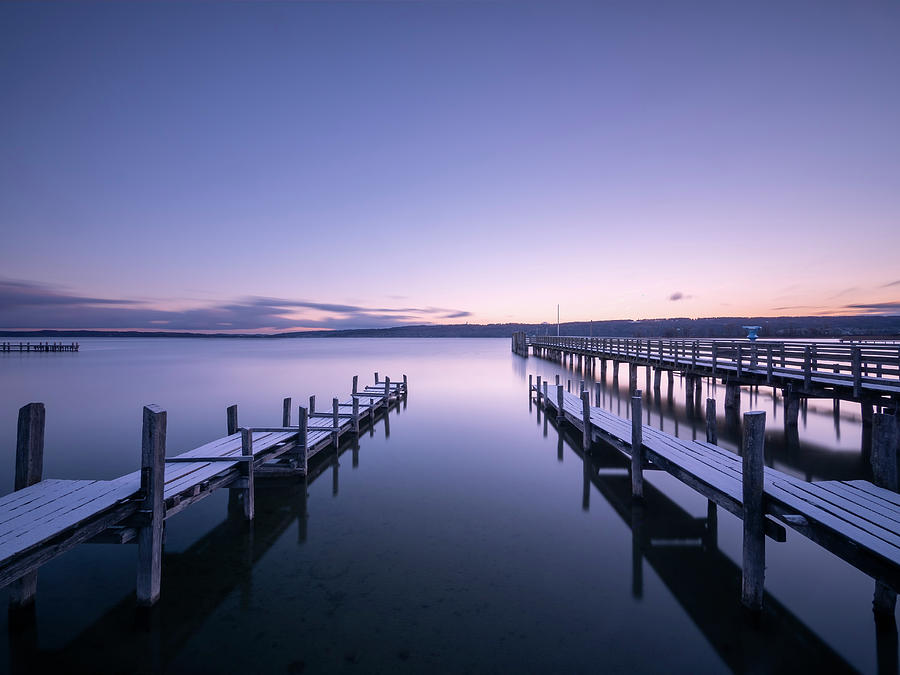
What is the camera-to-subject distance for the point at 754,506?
5.56 m

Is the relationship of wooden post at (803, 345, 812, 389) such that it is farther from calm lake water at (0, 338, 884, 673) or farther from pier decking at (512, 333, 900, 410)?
calm lake water at (0, 338, 884, 673)

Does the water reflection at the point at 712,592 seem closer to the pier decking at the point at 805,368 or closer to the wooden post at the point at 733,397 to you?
the pier decking at the point at 805,368

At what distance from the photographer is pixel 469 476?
40.9ft

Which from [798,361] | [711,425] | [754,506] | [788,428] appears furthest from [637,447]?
[788,428]

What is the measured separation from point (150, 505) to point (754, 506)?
789cm

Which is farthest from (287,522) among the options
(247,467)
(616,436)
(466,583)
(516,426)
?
(516,426)

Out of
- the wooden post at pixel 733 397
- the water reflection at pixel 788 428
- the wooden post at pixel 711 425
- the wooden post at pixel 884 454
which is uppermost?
the wooden post at pixel 884 454

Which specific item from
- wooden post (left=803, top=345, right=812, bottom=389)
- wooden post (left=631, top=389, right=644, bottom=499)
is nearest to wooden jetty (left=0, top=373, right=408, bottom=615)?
wooden post (left=631, top=389, right=644, bottom=499)

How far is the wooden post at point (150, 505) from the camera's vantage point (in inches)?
227

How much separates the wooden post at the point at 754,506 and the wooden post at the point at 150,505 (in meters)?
7.65

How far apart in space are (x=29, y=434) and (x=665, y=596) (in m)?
9.65

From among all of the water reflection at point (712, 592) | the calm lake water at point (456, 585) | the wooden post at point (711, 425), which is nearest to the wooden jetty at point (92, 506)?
the calm lake water at point (456, 585)

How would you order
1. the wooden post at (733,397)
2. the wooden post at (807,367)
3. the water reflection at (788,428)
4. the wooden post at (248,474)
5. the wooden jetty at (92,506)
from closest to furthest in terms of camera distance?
the wooden jetty at (92,506)
the wooden post at (248,474)
the water reflection at (788,428)
the wooden post at (807,367)
the wooden post at (733,397)

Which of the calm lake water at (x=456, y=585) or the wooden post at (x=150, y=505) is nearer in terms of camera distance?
the calm lake water at (x=456, y=585)
